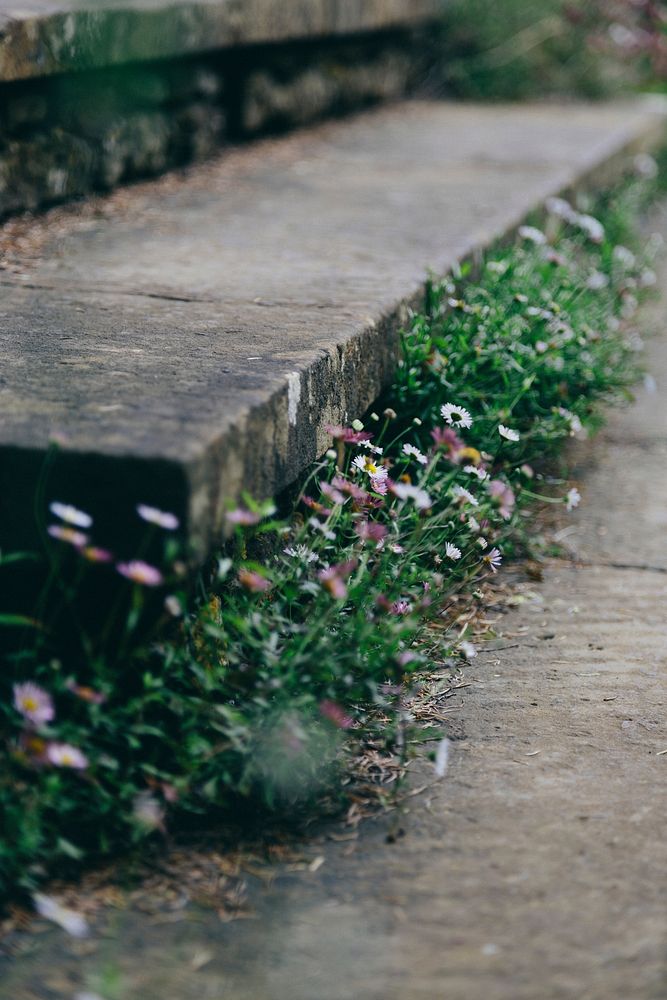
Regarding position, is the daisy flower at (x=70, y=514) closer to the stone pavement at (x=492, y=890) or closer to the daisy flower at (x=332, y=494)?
the daisy flower at (x=332, y=494)

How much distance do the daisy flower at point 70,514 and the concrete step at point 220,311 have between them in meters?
0.02

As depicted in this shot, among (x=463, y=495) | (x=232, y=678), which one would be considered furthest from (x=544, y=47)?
(x=232, y=678)

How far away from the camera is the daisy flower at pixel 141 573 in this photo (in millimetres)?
1532

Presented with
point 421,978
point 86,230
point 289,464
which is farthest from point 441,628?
point 86,230

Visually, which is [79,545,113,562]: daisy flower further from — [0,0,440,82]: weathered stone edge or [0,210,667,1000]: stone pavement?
[0,0,440,82]: weathered stone edge

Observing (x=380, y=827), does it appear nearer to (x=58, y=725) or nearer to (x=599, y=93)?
(x=58, y=725)

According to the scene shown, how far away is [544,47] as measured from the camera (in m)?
7.12

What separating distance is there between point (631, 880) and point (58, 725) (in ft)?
2.69

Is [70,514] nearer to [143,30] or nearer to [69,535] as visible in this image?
[69,535]

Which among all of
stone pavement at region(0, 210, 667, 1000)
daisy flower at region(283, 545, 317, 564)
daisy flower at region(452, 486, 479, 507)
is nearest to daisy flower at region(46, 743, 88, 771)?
stone pavement at region(0, 210, 667, 1000)

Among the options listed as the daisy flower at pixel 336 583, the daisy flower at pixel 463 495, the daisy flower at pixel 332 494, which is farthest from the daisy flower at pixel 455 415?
the daisy flower at pixel 336 583

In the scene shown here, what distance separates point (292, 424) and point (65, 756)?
71cm

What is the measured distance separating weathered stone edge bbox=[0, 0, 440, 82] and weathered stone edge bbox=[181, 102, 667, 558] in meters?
1.21

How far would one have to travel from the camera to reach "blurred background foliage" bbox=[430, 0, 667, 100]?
6.70 m
